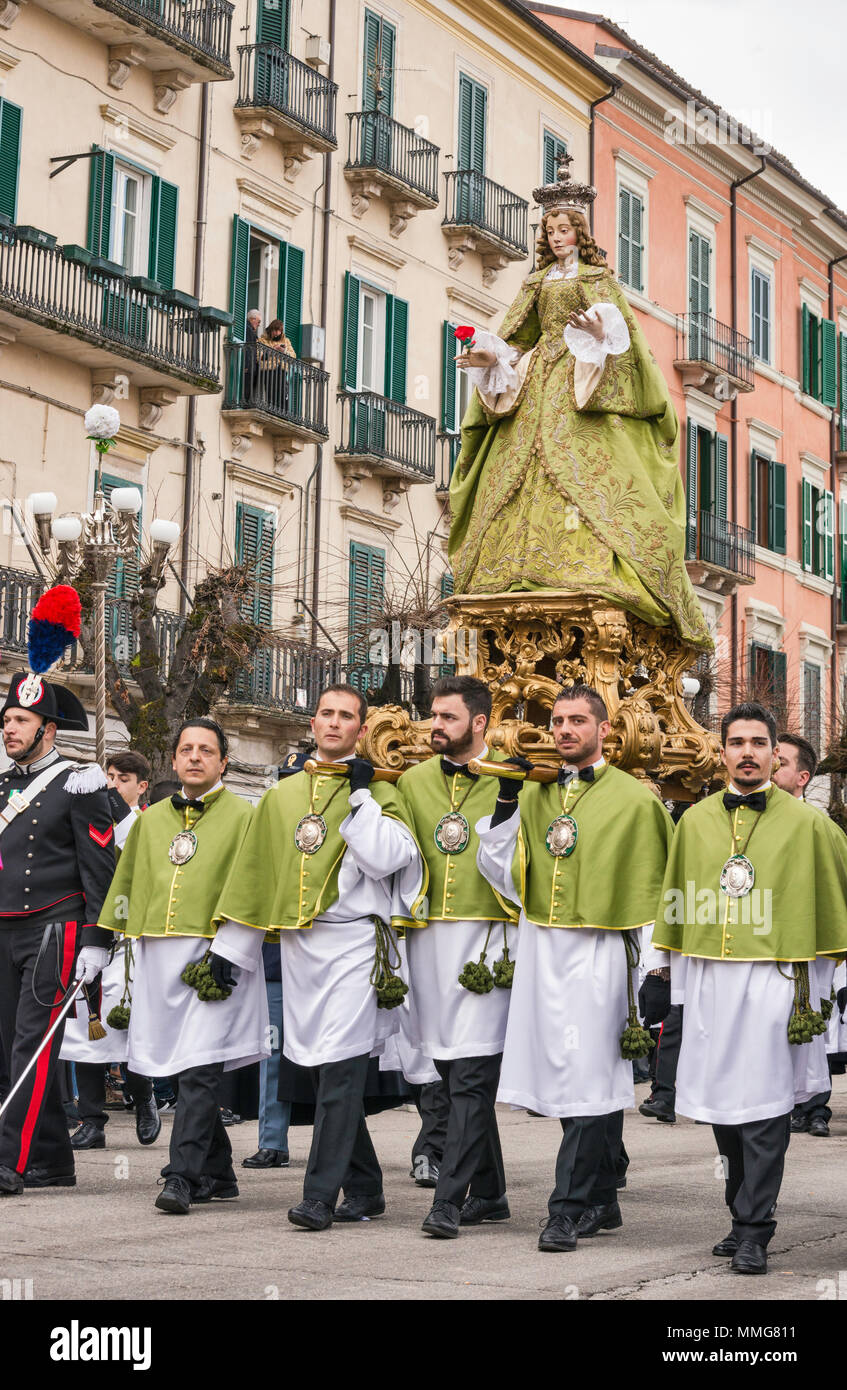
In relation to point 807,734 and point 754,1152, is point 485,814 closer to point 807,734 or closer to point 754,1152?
point 754,1152

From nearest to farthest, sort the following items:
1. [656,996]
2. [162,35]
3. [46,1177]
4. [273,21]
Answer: [656,996], [46,1177], [162,35], [273,21]

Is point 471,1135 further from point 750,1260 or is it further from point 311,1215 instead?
point 750,1260

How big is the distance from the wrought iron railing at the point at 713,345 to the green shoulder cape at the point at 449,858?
79.7 ft

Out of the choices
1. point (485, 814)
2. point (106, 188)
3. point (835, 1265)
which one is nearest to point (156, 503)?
point (106, 188)

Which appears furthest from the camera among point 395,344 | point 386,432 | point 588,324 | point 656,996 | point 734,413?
point 734,413

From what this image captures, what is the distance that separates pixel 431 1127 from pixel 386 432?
677 inches

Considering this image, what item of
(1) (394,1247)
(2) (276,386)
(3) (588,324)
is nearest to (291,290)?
(2) (276,386)

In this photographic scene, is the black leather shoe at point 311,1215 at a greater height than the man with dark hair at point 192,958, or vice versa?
the man with dark hair at point 192,958

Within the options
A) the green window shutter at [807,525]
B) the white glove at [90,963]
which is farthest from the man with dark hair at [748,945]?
the green window shutter at [807,525]

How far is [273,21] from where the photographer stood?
2342cm

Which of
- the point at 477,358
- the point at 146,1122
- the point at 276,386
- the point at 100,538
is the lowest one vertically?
the point at 146,1122

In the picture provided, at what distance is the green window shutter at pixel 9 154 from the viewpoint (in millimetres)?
19266

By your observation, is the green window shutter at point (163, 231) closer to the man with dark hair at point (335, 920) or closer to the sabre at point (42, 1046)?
the sabre at point (42, 1046)

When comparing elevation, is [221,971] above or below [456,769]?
below
